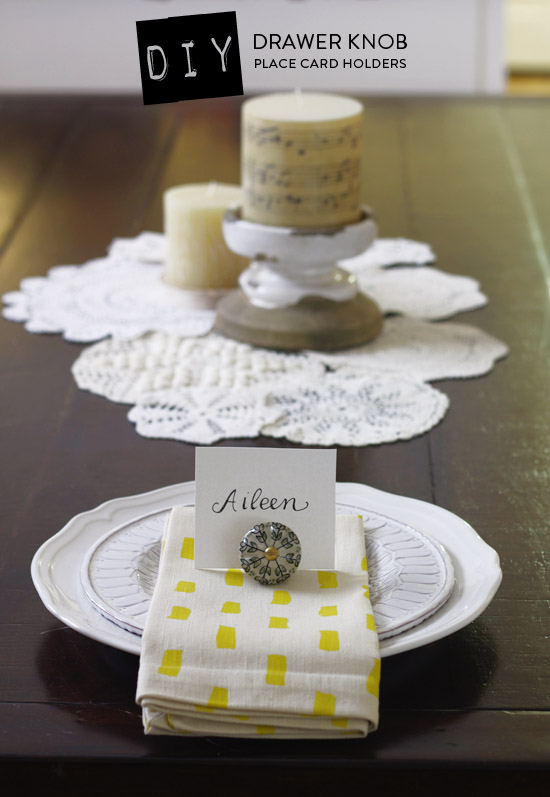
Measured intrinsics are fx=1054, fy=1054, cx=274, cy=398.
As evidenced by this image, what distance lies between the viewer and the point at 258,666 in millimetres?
469

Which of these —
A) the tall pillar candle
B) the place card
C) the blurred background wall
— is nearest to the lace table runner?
the tall pillar candle

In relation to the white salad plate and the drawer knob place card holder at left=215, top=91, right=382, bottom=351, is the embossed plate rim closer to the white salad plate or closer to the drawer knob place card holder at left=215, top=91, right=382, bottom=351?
the white salad plate

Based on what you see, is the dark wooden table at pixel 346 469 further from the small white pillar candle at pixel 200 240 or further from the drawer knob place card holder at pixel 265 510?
the small white pillar candle at pixel 200 240

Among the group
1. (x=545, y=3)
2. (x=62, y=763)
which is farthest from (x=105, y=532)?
(x=545, y=3)

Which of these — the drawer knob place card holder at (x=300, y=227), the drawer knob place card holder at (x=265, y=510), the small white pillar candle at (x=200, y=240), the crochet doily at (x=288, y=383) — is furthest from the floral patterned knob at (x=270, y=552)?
the small white pillar candle at (x=200, y=240)

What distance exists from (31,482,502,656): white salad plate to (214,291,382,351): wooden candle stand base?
348 millimetres

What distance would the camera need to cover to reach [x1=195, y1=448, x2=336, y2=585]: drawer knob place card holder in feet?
1.72

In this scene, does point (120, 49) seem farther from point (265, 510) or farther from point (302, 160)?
point (265, 510)


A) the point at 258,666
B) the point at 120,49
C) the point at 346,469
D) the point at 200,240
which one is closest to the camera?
the point at 258,666

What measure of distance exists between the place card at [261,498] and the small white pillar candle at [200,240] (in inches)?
22.8

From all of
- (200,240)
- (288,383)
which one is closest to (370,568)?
(288,383)

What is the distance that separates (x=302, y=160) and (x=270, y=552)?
48 centimetres

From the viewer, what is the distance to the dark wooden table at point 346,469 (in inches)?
18.4

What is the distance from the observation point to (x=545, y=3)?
12.5 feet
